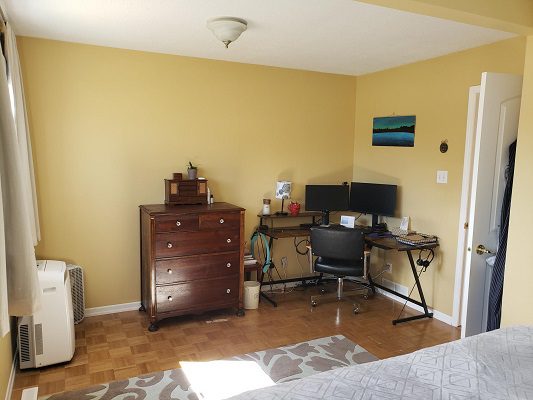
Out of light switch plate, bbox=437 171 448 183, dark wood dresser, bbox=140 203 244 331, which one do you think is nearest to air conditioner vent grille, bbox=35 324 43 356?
dark wood dresser, bbox=140 203 244 331

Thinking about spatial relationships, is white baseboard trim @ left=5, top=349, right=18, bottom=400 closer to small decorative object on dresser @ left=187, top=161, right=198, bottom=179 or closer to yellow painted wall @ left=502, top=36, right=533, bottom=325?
small decorative object on dresser @ left=187, top=161, right=198, bottom=179

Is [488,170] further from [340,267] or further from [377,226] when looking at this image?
[377,226]

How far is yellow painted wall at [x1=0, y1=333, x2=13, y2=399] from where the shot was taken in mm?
2282

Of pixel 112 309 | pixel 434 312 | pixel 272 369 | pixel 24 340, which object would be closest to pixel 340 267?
pixel 434 312

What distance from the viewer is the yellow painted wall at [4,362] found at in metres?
2.28

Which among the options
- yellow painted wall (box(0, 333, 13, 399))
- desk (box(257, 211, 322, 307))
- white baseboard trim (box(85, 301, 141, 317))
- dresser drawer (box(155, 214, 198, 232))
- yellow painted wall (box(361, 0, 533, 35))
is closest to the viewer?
yellow painted wall (box(361, 0, 533, 35))

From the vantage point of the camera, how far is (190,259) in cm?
350

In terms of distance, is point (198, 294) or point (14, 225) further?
point (198, 294)

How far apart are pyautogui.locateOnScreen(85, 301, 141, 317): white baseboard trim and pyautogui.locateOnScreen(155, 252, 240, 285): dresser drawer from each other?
2.05ft

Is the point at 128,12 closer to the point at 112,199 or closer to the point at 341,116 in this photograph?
the point at 112,199

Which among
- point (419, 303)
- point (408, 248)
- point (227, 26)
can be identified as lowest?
point (419, 303)

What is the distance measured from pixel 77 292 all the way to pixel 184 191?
1.22m

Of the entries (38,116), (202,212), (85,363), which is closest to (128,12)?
(38,116)

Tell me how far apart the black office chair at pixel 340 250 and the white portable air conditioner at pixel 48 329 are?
82.4 inches
